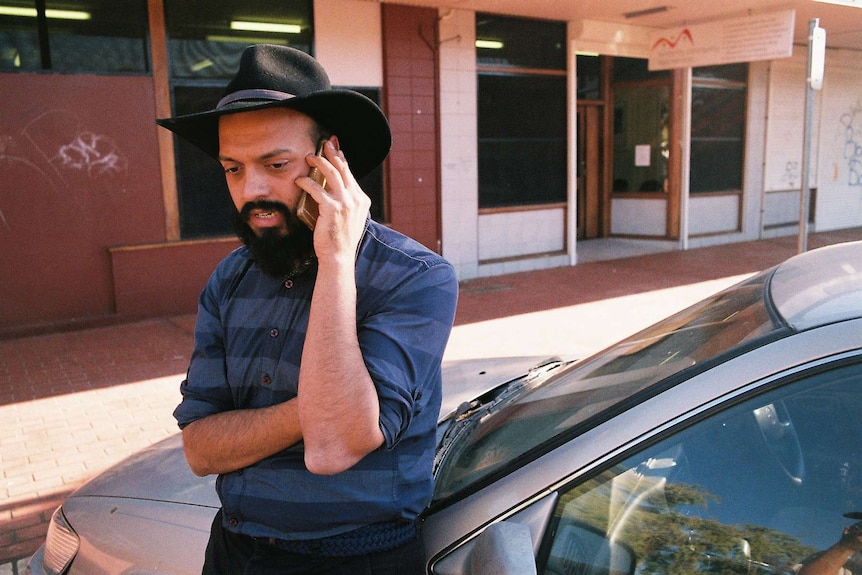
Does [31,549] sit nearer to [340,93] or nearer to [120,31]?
[340,93]

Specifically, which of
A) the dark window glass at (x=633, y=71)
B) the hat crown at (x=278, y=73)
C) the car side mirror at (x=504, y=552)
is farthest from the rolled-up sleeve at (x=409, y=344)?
the dark window glass at (x=633, y=71)

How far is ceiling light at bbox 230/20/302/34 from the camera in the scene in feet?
29.4

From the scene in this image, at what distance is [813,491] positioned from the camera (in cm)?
164

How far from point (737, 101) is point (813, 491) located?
1446 centimetres

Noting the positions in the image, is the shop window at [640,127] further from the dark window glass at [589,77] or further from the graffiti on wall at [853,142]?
the graffiti on wall at [853,142]

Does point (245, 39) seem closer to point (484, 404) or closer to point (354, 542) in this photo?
point (484, 404)

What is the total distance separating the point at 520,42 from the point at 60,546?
10.2 meters

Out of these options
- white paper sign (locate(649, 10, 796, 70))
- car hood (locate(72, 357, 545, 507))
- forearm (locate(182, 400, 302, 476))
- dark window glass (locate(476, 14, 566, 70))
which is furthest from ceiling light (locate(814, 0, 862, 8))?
forearm (locate(182, 400, 302, 476))

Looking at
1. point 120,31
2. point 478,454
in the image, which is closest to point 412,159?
point 120,31

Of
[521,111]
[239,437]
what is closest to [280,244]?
[239,437]

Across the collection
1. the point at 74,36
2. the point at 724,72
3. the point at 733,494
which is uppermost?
the point at 724,72

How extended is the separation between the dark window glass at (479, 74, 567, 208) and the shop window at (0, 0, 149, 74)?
4746mm

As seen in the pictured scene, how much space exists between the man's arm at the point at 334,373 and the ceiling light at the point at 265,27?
811cm

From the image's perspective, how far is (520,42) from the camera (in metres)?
11.3
